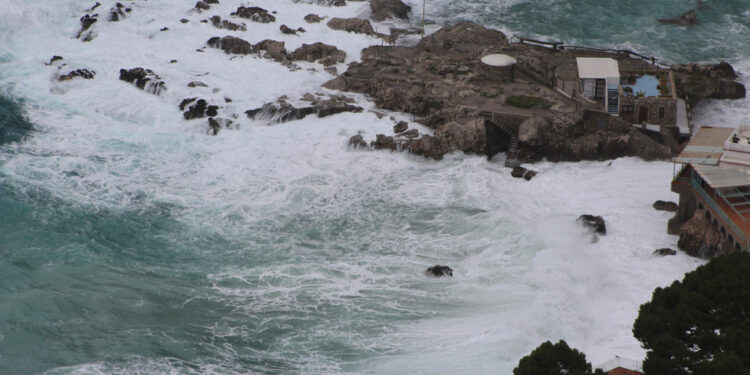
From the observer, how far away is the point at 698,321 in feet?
99.8

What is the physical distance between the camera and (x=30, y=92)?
70.6 metres

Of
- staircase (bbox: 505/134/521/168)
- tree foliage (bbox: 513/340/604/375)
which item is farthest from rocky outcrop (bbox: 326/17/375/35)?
tree foliage (bbox: 513/340/604/375)

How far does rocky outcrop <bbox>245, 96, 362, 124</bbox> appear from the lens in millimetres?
66125

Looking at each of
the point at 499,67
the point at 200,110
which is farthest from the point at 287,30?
the point at 499,67

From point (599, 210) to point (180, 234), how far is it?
2565cm

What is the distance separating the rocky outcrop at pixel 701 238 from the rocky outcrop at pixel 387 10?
4732 centimetres

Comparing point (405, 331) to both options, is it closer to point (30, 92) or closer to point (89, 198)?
point (89, 198)

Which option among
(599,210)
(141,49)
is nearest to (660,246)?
(599,210)

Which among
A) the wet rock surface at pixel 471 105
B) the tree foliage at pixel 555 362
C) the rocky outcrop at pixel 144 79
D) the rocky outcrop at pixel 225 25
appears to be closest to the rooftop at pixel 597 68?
the wet rock surface at pixel 471 105

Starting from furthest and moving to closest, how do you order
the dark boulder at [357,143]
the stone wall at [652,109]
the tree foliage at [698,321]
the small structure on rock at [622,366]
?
the stone wall at [652,109], the dark boulder at [357,143], the small structure on rock at [622,366], the tree foliage at [698,321]

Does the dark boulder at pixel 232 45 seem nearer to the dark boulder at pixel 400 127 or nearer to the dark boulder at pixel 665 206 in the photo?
the dark boulder at pixel 400 127

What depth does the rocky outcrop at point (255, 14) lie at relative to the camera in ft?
278

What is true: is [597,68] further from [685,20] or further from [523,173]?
[685,20]

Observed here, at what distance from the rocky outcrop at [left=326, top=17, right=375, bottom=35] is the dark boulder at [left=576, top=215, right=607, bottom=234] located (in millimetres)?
37807
